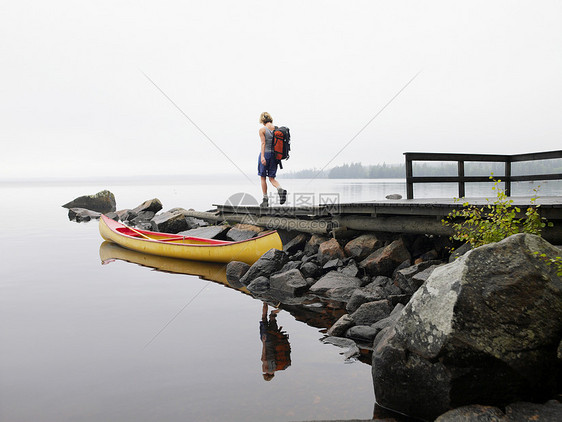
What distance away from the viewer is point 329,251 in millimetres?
9516

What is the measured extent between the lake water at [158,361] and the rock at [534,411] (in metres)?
1.43

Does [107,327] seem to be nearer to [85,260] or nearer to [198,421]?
[198,421]

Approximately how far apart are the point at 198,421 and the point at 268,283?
17.2 feet

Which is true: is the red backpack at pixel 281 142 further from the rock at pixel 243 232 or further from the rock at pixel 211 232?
the rock at pixel 211 232

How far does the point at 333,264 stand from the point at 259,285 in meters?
1.72

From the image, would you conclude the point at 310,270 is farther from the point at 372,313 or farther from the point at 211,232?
the point at 211,232

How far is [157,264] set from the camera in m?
13.2

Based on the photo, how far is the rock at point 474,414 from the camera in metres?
3.37

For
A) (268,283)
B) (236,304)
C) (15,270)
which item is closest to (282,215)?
(268,283)

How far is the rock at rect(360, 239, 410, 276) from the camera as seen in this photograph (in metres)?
8.29

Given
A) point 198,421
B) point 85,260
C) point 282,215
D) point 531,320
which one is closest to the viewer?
point 531,320

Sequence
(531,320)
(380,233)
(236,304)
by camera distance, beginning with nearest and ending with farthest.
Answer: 1. (531,320)
2. (236,304)
3. (380,233)

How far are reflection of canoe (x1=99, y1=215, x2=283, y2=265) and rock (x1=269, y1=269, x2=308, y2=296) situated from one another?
3.82 ft

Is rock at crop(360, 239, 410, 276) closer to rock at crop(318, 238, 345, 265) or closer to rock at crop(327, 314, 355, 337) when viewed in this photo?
rock at crop(318, 238, 345, 265)
